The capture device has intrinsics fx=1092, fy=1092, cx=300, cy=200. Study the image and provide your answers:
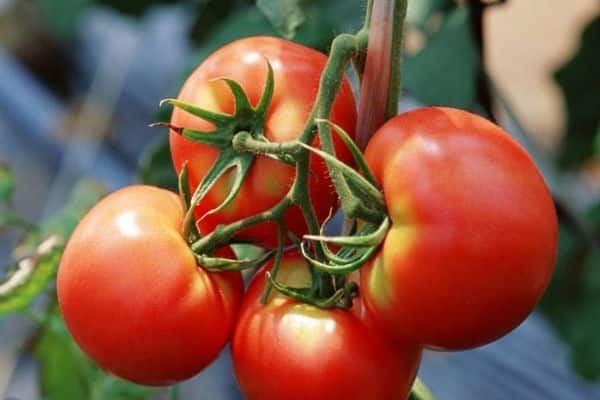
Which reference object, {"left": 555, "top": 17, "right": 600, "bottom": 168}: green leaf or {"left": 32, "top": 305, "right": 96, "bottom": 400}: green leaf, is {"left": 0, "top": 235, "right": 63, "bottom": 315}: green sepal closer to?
{"left": 32, "top": 305, "right": 96, "bottom": 400}: green leaf

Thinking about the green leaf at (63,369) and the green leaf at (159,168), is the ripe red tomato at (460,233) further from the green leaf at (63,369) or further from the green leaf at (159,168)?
the green leaf at (63,369)

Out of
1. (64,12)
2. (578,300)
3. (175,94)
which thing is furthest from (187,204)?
(64,12)

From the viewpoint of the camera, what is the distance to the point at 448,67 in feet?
2.86

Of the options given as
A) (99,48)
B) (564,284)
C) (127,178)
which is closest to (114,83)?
(99,48)


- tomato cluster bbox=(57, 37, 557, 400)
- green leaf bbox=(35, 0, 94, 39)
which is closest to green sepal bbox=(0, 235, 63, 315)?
tomato cluster bbox=(57, 37, 557, 400)

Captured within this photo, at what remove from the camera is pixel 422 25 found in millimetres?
986

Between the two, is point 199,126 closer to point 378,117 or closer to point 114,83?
point 378,117

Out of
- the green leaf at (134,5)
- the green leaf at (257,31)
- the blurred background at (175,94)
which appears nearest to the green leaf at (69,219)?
the blurred background at (175,94)

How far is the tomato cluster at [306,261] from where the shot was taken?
0.48 meters

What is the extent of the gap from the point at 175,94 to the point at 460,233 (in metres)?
0.53

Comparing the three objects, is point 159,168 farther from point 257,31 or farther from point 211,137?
point 211,137

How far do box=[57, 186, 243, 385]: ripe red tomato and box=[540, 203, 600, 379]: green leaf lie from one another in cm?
58

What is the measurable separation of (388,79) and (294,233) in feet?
0.30

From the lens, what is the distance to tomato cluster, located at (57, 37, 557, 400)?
1.56 ft
